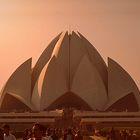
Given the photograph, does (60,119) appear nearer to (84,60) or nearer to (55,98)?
(55,98)

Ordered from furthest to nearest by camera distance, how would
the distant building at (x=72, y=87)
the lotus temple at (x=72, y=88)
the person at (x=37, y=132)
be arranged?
the distant building at (x=72, y=87) < the lotus temple at (x=72, y=88) < the person at (x=37, y=132)

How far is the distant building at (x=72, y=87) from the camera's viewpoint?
31.8 metres

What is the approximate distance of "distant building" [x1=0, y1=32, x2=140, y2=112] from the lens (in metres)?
31.8

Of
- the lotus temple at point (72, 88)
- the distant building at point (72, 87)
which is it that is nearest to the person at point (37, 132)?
the lotus temple at point (72, 88)

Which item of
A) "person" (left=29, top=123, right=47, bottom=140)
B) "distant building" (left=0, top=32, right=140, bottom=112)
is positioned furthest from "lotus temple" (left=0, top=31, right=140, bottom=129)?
"person" (left=29, top=123, right=47, bottom=140)

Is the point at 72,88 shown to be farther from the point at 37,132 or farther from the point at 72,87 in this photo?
the point at 37,132

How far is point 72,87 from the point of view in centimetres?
3234

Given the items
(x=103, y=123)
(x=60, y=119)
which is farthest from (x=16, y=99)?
(x=103, y=123)

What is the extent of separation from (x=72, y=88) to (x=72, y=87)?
76mm

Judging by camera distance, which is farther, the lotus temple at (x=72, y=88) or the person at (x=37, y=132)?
the lotus temple at (x=72, y=88)

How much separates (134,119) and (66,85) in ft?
18.1

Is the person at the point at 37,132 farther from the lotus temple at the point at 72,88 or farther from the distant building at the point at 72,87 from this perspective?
the distant building at the point at 72,87

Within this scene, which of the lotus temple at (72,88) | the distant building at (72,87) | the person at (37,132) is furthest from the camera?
the distant building at (72,87)

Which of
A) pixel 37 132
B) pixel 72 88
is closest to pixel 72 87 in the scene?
pixel 72 88
